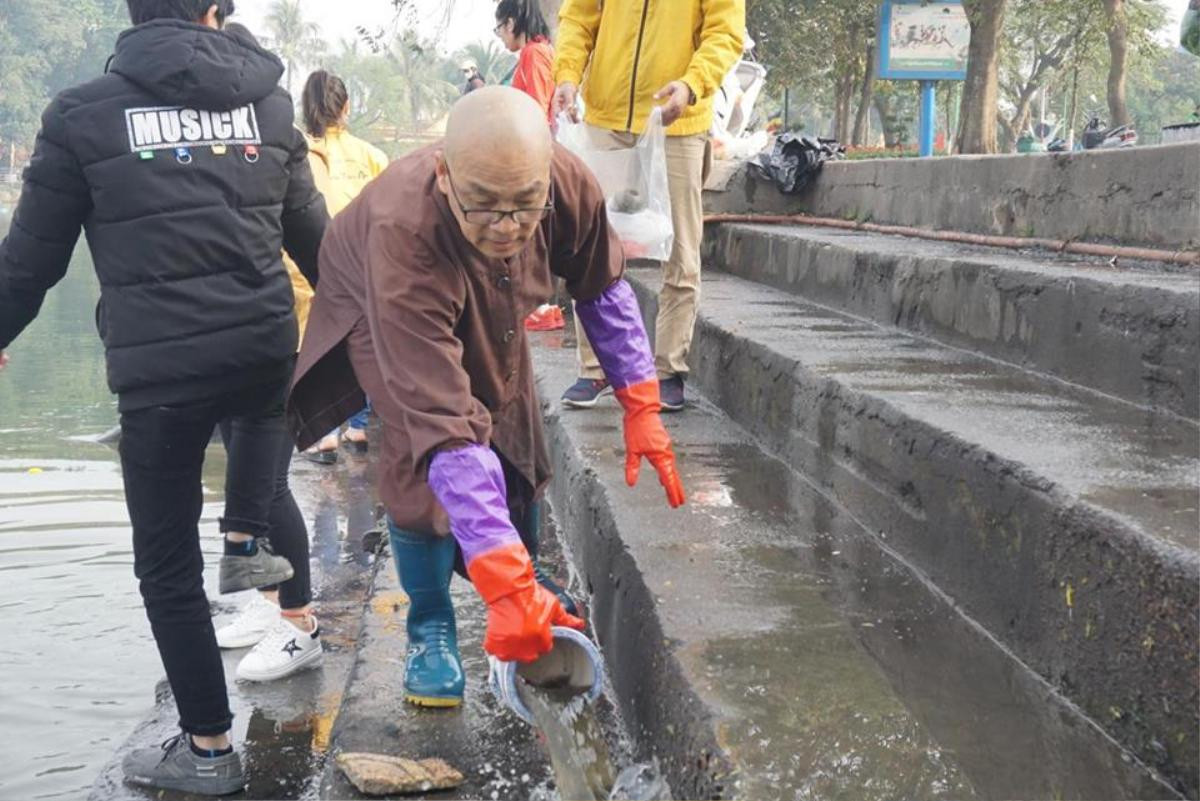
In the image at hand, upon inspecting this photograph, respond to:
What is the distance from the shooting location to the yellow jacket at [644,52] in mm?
4414

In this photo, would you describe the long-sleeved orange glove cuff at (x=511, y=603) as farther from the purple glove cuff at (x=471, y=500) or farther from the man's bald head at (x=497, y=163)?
the man's bald head at (x=497, y=163)

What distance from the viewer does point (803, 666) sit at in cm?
250

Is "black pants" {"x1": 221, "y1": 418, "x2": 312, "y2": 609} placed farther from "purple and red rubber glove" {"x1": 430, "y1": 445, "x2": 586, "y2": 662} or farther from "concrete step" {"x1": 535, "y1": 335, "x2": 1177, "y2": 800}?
"purple and red rubber glove" {"x1": 430, "y1": 445, "x2": 586, "y2": 662}

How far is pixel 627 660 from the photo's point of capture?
2936 mm

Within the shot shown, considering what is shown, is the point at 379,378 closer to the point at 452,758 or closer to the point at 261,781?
the point at 452,758

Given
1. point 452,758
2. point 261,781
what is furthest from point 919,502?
point 261,781

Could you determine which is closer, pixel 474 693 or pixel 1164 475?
pixel 1164 475

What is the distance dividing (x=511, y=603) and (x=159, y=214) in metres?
1.18

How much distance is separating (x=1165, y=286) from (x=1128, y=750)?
1388mm

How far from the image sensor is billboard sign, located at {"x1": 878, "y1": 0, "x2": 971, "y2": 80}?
48.5 ft

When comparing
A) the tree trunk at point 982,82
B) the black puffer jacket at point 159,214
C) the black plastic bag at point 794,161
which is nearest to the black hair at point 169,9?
the black puffer jacket at point 159,214

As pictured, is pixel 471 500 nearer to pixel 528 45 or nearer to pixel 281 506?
pixel 281 506

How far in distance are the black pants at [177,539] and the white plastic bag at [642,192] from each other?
162 cm

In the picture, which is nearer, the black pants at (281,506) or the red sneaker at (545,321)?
the black pants at (281,506)
